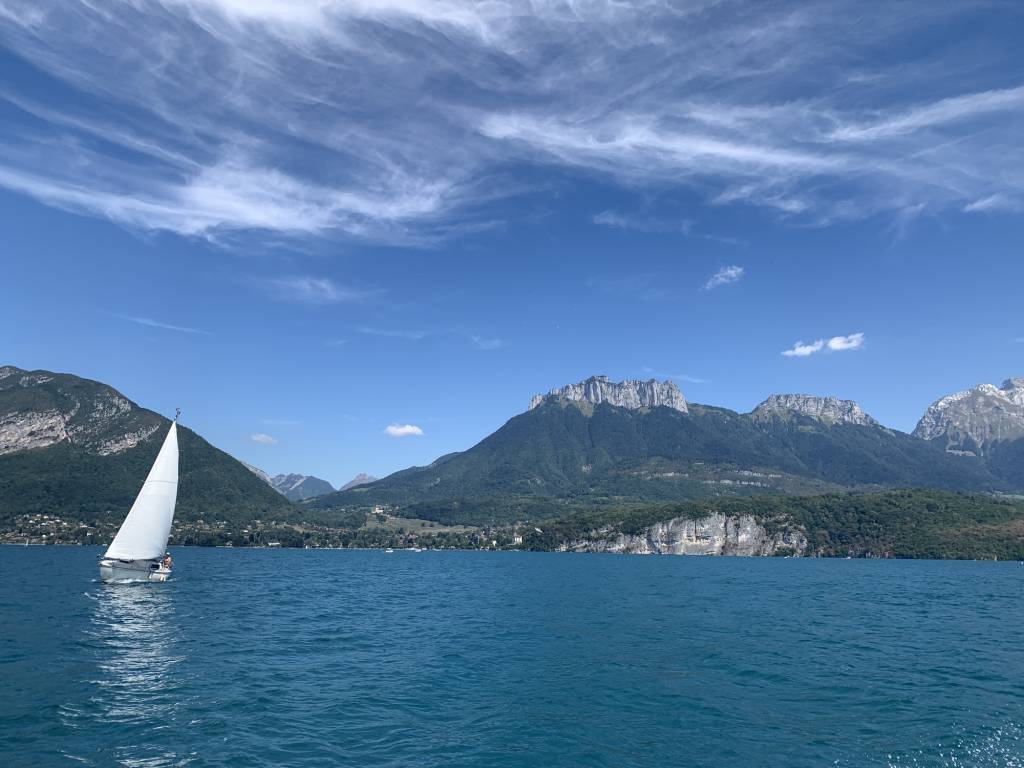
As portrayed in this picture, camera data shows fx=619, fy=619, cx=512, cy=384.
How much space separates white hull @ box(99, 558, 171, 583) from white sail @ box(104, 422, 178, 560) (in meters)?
1.56

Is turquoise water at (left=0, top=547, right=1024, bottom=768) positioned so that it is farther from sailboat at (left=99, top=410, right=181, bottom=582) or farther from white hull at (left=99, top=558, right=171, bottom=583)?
white hull at (left=99, top=558, right=171, bottom=583)

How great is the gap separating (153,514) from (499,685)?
65023 mm

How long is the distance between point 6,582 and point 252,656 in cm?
7093

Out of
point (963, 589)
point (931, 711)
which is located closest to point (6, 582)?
point (931, 711)

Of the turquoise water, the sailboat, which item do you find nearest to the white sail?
the sailboat

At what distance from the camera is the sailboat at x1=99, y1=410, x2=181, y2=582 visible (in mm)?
80062

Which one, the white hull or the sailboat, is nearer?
the sailboat

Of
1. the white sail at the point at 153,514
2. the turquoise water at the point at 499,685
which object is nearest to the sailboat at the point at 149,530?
the white sail at the point at 153,514

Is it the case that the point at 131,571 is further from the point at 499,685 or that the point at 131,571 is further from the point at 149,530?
the point at 499,685

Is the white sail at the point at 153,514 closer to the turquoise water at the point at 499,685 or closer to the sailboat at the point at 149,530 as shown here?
the sailboat at the point at 149,530

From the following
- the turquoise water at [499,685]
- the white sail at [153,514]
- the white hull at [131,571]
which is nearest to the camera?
the turquoise water at [499,685]

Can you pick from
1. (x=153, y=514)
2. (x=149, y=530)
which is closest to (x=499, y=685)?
(x=153, y=514)

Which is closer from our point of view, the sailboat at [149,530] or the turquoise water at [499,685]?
the turquoise water at [499,685]

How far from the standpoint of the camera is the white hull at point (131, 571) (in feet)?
282
